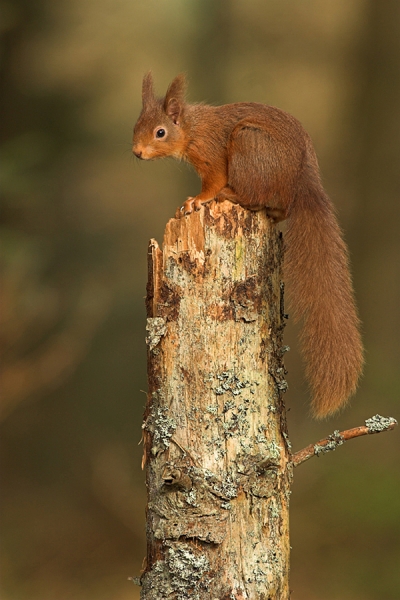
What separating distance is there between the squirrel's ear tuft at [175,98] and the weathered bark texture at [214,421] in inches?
25.9

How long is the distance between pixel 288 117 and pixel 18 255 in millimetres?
2438

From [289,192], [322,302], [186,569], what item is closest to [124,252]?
[289,192]

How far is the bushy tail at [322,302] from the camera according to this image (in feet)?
7.39

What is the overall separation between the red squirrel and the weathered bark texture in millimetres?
191

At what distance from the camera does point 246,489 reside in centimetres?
204

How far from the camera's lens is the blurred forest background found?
15.7ft

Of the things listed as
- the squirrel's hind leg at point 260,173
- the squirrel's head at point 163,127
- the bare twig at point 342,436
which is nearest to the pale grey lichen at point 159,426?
the bare twig at point 342,436

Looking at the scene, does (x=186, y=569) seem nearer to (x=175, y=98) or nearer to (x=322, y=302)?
(x=322, y=302)

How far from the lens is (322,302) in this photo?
2.32m

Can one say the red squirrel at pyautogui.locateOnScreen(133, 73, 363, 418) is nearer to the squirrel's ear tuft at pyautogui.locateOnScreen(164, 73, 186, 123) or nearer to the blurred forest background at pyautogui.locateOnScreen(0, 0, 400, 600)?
the squirrel's ear tuft at pyautogui.locateOnScreen(164, 73, 186, 123)

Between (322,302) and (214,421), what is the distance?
57 cm

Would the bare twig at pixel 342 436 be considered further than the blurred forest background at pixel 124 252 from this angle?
No

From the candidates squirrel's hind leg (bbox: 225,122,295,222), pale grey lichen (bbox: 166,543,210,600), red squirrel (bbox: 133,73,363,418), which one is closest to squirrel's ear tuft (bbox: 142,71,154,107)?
red squirrel (bbox: 133,73,363,418)

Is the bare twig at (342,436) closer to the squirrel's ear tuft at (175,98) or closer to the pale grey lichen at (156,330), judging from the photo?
the pale grey lichen at (156,330)
